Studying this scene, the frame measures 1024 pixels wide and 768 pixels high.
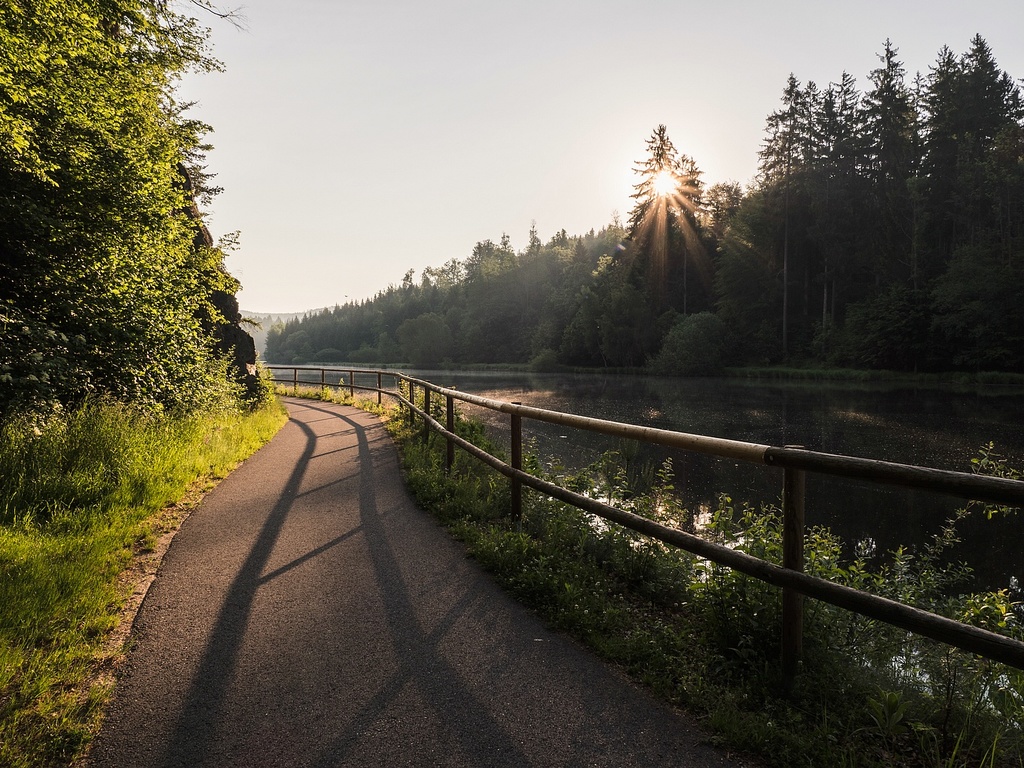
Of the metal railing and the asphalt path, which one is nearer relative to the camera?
the metal railing

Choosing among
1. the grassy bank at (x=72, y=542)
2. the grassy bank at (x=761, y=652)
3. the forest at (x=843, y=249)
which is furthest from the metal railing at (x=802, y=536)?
the forest at (x=843, y=249)

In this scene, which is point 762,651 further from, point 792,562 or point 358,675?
point 358,675

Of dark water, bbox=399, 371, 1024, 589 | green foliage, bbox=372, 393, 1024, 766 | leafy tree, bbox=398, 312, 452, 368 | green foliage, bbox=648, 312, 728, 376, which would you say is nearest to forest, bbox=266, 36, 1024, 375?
green foliage, bbox=648, 312, 728, 376

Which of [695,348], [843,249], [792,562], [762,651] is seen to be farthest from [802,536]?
[843,249]

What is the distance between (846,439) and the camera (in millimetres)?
17547

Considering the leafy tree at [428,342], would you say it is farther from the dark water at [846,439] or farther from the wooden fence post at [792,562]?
the wooden fence post at [792,562]

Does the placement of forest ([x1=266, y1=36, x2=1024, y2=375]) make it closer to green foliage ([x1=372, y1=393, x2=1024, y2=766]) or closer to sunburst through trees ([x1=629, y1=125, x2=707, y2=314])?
sunburst through trees ([x1=629, y1=125, x2=707, y2=314])

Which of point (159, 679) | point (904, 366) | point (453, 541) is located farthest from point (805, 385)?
point (159, 679)

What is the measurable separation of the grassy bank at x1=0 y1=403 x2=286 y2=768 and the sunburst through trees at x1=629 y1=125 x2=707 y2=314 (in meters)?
61.8

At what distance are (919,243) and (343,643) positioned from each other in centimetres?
6096

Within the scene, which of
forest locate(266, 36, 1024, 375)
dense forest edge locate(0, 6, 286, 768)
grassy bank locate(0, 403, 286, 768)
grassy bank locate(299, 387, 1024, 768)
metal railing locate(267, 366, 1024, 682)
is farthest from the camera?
forest locate(266, 36, 1024, 375)

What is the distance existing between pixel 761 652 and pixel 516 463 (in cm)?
268

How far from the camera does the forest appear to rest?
42562mm

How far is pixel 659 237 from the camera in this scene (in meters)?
65.8
